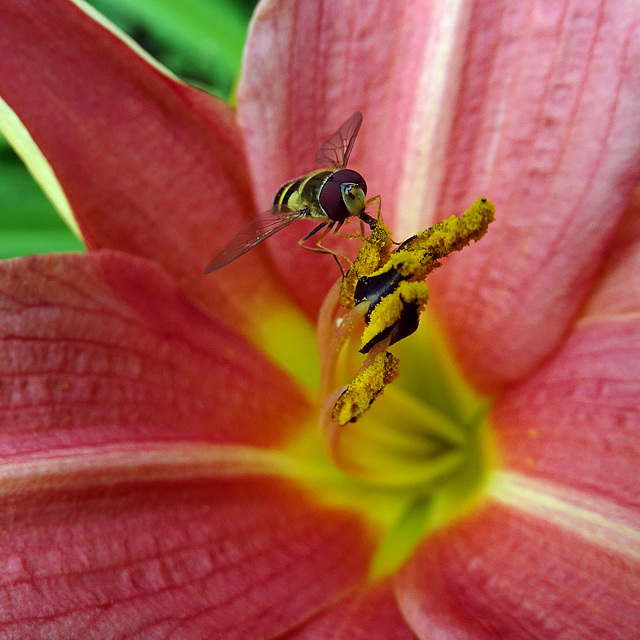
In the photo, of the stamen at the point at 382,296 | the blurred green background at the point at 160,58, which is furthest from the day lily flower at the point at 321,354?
the blurred green background at the point at 160,58

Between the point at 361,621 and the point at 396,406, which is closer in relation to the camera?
the point at 361,621

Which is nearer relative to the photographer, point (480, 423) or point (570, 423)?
point (570, 423)

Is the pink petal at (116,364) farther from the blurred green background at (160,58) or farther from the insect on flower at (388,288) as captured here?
the blurred green background at (160,58)

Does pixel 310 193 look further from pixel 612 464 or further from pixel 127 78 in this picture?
pixel 612 464

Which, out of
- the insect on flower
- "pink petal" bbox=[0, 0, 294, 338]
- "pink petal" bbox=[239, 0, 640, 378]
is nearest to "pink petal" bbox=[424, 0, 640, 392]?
"pink petal" bbox=[239, 0, 640, 378]

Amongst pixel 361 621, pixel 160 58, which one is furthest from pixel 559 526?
pixel 160 58

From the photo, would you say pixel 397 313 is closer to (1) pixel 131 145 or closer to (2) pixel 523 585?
(2) pixel 523 585

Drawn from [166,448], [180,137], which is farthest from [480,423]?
[180,137]
